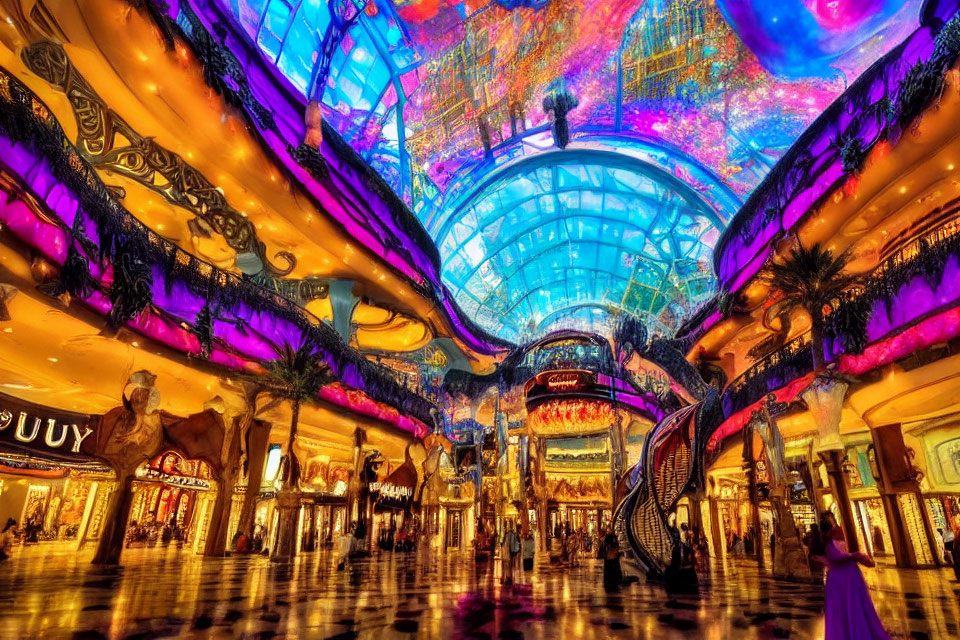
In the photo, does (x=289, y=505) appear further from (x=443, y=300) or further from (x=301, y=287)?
(x=443, y=300)

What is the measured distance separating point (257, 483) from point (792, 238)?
13.5 m

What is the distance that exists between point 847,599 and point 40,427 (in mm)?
16136

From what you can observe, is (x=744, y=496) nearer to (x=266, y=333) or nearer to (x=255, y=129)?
(x=266, y=333)

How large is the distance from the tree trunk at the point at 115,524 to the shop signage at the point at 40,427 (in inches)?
82.1

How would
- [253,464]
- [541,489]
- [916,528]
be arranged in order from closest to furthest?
[253,464]
[916,528]
[541,489]

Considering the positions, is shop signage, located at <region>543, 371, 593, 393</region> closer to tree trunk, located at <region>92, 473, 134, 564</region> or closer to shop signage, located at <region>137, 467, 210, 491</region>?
shop signage, located at <region>137, 467, 210, 491</region>

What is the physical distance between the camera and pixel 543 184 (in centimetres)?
1989

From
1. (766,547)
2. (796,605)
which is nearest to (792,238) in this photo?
(796,605)

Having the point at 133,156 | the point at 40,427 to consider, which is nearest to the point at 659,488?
the point at 133,156

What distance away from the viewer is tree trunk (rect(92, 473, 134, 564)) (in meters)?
9.25

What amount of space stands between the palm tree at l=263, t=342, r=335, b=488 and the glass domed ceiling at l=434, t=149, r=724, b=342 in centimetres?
834

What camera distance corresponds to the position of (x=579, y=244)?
75.4 ft

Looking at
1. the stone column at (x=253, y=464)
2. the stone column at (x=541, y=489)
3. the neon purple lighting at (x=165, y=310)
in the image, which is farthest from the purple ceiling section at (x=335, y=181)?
the stone column at (x=541, y=489)

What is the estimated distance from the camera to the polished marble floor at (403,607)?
3.99 m
